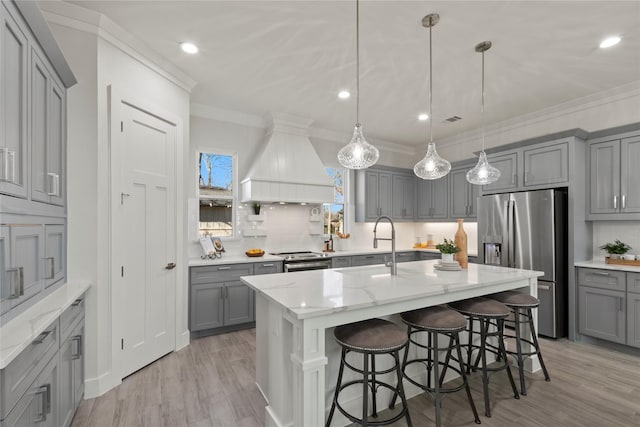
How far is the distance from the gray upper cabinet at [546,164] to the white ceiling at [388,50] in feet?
2.35

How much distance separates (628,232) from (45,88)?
19.3ft

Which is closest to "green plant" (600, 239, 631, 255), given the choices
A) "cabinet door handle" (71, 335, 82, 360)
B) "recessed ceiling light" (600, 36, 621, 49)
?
"recessed ceiling light" (600, 36, 621, 49)

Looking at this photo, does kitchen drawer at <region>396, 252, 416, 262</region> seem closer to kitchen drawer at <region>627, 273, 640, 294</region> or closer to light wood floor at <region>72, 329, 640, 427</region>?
light wood floor at <region>72, 329, 640, 427</region>

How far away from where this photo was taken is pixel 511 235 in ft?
13.1

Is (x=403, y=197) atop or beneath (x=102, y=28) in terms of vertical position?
beneath

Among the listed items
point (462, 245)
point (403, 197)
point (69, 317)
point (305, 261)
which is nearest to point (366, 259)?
point (305, 261)

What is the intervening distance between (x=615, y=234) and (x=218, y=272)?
4998mm

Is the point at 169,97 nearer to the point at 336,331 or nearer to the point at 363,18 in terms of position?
the point at 363,18

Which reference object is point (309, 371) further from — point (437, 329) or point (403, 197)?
point (403, 197)

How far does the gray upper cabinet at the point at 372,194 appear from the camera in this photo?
555 cm

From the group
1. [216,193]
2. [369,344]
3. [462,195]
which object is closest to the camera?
[369,344]

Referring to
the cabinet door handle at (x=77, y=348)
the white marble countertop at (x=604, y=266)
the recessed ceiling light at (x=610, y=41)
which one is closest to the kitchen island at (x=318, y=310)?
the cabinet door handle at (x=77, y=348)

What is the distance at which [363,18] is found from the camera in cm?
246

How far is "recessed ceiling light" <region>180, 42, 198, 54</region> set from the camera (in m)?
2.81
